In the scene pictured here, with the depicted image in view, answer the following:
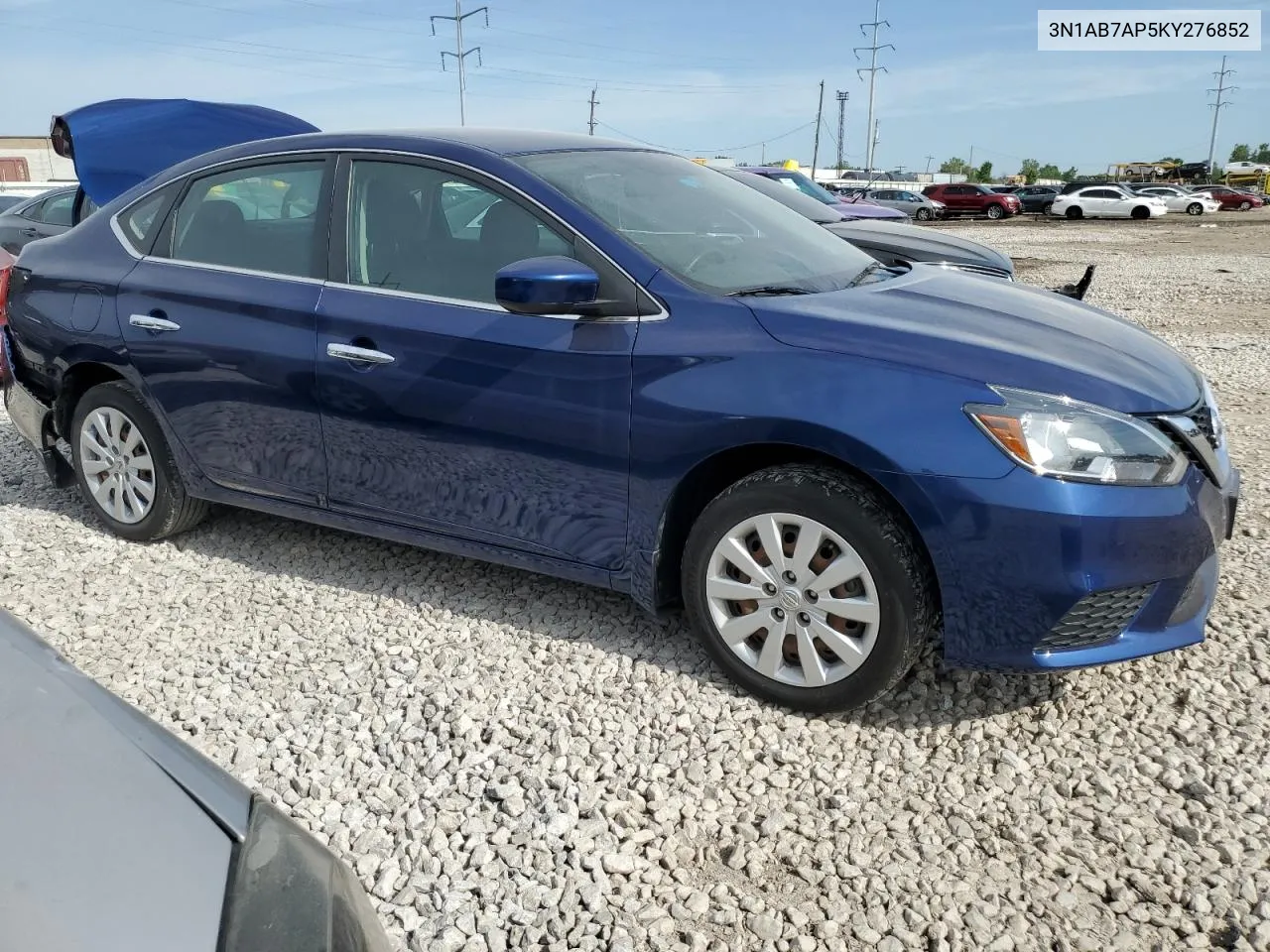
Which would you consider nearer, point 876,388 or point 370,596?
point 876,388

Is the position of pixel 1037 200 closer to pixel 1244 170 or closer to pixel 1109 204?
pixel 1109 204

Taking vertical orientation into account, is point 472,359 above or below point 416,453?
above

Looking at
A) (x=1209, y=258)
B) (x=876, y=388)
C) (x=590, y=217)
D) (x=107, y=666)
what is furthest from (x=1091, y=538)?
(x=1209, y=258)

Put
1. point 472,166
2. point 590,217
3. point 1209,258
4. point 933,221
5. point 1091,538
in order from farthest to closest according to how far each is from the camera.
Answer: point 933,221 → point 1209,258 → point 472,166 → point 590,217 → point 1091,538

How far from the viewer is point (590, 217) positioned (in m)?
3.18

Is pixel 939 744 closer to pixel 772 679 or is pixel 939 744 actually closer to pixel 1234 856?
pixel 772 679

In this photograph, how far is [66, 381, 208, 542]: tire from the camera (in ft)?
13.7

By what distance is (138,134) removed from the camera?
681 cm

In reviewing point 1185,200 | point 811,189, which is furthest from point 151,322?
point 1185,200

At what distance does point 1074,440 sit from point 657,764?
1383 millimetres

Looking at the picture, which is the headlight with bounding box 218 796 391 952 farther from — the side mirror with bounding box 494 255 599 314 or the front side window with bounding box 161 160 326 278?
the front side window with bounding box 161 160 326 278

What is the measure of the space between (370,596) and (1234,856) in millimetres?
2846

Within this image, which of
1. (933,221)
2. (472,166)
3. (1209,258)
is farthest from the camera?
(933,221)

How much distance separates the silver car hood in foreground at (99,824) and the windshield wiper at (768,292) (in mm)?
2092
